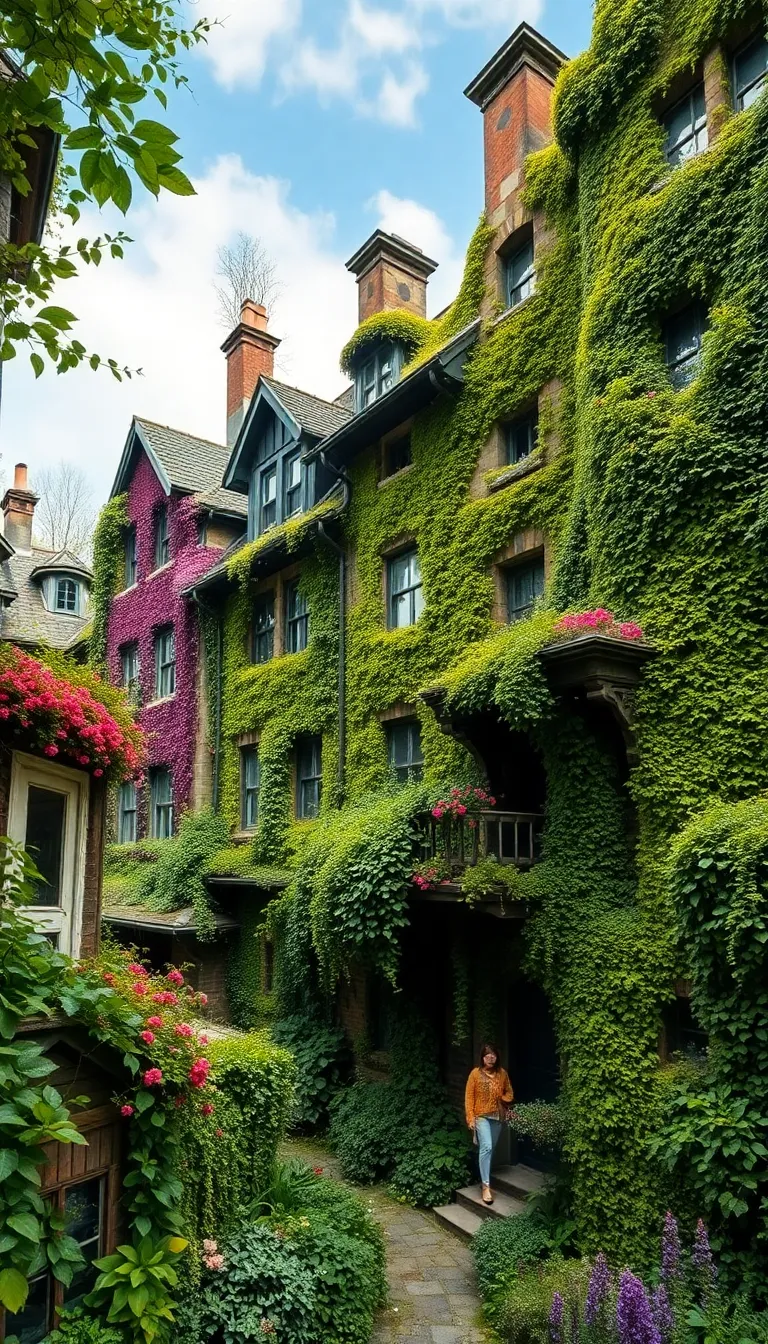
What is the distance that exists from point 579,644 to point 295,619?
10.2 meters

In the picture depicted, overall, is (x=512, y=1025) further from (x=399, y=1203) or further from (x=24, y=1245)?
(x=24, y=1245)

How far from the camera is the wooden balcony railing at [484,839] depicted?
34.1ft

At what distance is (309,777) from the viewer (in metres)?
17.2

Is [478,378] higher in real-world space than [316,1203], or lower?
higher

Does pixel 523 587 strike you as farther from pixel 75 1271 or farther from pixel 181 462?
pixel 181 462

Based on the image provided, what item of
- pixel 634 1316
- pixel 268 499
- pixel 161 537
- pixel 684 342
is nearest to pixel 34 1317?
pixel 634 1316

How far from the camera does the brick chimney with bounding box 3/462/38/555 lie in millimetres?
31172

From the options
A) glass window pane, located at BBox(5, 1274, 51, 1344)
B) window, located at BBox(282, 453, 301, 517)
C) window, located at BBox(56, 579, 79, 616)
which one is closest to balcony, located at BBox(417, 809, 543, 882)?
glass window pane, located at BBox(5, 1274, 51, 1344)

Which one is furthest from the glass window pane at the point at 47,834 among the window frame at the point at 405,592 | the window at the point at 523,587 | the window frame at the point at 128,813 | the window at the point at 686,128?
the window frame at the point at 128,813

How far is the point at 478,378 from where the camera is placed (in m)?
13.8

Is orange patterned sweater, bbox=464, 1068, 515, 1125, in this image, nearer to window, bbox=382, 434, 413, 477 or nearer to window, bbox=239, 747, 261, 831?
window, bbox=239, 747, 261, 831

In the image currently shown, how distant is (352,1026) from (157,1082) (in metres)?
8.69

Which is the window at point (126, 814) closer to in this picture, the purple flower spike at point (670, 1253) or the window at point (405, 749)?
the window at point (405, 749)

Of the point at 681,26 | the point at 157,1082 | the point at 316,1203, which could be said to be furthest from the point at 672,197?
the point at 316,1203
